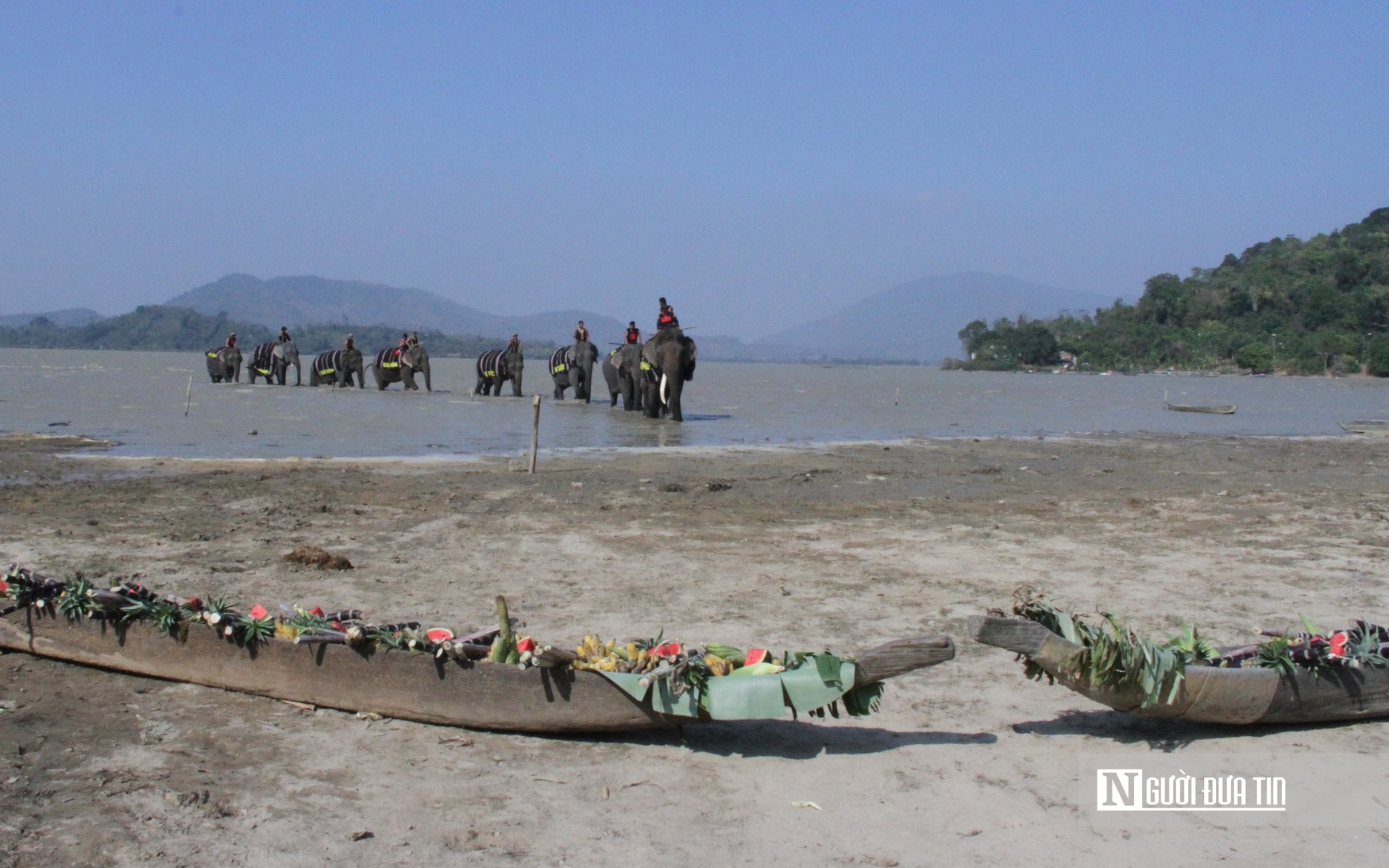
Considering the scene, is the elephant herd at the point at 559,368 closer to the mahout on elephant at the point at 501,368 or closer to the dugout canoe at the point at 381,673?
the mahout on elephant at the point at 501,368

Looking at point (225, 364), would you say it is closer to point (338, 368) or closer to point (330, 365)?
point (330, 365)

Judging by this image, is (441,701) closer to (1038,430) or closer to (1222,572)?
(1222,572)

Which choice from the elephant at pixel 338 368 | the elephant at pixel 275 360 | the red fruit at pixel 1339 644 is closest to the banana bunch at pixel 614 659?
the red fruit at pixel 1339 644

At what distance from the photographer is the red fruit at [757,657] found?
17.7ft

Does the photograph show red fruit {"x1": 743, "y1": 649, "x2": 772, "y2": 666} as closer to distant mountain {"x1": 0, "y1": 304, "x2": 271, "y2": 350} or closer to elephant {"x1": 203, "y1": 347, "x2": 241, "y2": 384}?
elephant {"x1": 203, "y1": 347, "x2": 241, "y2": 384}

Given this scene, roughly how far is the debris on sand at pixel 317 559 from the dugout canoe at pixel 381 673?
2.56 m

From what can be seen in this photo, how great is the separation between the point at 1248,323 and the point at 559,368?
9396 cm

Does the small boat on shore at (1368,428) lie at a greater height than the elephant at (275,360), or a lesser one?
lesser

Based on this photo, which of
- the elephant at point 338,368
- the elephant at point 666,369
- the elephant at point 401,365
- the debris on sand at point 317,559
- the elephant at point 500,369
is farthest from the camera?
the elephant at point 338,368

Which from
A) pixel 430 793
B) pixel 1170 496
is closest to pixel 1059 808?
pixel 430 793

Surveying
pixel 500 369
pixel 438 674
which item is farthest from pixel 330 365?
pixel 438 674

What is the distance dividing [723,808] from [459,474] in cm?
1058

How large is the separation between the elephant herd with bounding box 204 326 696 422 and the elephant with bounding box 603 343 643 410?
0.06 ft

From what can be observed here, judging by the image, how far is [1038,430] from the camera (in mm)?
27312
